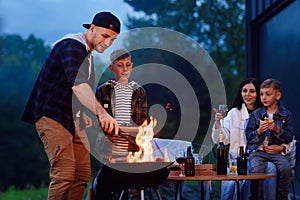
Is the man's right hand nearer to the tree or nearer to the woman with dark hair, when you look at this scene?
the woman with dark hair

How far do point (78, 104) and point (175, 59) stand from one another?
8.23m

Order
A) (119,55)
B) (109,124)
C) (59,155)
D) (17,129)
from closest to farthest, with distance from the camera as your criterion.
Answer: (109,124), (59,155), (119,55), (17,129)

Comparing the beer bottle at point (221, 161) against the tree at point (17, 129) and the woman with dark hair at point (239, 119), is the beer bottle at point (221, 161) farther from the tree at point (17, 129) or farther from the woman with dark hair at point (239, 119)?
the tree at point (17, 129)

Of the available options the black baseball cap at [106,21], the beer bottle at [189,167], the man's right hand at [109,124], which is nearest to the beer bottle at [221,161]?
the beer bottle at [189,167]

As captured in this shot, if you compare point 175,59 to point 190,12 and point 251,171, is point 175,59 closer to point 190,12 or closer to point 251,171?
point 190,12

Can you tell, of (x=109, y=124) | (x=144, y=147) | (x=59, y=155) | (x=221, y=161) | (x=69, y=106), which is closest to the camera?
(x=109, y=124)

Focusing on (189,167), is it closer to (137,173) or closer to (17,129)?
(137,173)

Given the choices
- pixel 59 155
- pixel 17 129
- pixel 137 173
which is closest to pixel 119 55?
pixel 59 155

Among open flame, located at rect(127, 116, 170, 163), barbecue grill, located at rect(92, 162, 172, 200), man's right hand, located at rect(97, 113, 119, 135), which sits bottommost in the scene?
barbecue grill, located at rect(92, 162, 172, 200)

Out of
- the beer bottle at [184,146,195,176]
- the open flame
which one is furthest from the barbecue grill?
the beer bottle at [184,146,195,176]

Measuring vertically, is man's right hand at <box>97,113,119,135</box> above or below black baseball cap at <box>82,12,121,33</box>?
below

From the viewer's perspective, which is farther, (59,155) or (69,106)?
(69,106)

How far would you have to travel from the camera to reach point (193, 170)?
3.16 meters

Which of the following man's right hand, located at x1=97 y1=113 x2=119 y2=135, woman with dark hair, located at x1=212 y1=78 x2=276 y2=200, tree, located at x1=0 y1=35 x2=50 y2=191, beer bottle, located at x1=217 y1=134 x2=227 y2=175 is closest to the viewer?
man's right hand, located at x1=97 y1=113 x2=119 y2=135
